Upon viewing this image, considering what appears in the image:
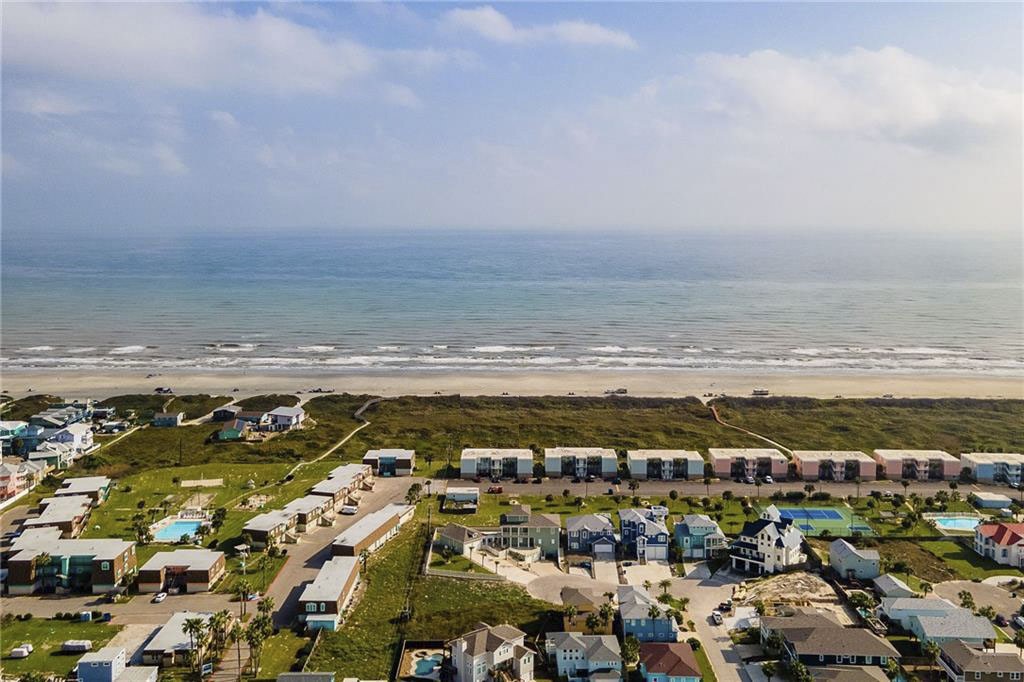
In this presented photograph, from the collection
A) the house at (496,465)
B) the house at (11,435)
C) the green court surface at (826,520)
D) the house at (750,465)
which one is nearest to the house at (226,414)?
the house at (11,435)

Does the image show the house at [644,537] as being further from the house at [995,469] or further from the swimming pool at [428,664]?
the house at [995,469]

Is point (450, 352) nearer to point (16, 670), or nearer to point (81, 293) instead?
point (16, 670)

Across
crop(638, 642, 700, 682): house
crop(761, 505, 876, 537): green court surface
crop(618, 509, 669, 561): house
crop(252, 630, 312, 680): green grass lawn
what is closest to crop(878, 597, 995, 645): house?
crop(761, 505, 876, 537): green court surface

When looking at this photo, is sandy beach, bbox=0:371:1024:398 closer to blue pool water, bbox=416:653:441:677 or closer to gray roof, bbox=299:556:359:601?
gray roof, bbox=299:556:359:601

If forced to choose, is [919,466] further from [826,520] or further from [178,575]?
[178,575]

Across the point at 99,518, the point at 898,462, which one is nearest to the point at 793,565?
the point at 898,462
